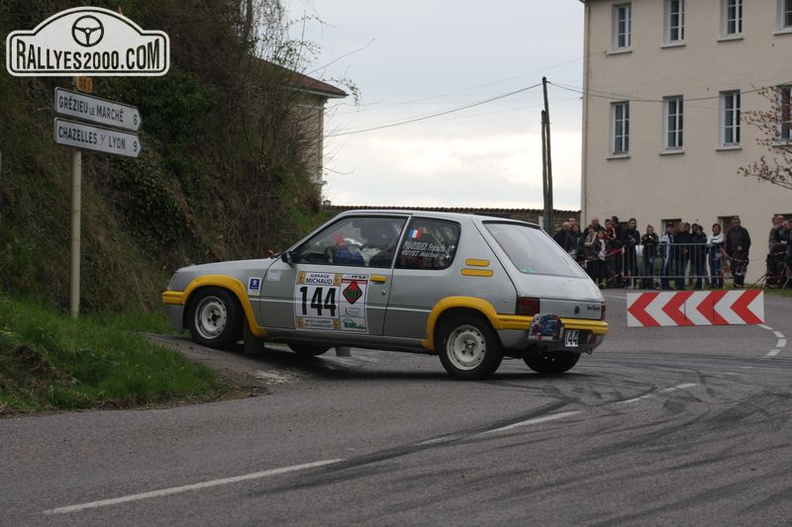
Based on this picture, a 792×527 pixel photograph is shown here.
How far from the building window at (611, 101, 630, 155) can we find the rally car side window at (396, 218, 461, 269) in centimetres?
4037

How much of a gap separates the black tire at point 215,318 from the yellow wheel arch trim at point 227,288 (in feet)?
0.25

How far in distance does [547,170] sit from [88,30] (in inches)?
1572

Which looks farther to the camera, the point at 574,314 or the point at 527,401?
the point at 574,314

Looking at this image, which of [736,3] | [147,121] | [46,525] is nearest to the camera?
[46,525]

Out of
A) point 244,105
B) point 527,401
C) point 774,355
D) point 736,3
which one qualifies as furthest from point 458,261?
point 736,3

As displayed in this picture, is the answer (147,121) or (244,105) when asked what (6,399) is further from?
(244,105)

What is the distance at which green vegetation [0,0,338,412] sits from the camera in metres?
12.6

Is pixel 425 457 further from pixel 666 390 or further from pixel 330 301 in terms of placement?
pixel 330 301

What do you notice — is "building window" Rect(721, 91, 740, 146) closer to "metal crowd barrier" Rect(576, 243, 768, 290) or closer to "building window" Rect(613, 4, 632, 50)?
"building window" Rect(613, 4, 632, 50)

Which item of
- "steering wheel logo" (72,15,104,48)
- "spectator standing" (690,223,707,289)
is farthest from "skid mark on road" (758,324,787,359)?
"spectator standing" (690,223,707,289)

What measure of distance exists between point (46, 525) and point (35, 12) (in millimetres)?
14949

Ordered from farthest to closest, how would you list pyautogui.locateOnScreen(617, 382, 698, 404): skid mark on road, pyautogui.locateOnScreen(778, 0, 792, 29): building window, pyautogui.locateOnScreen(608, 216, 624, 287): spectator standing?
pyautogui.locateOnScreen(778, 0, 792, 29): building window → pyautogui.locateOnScreen(608, 216, 624, 287): spectator standing → pyautogui.locateOnScreen(617, 382, 698, 404): skid mark on road

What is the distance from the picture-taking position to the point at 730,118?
170 feet

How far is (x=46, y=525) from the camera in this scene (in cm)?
682
